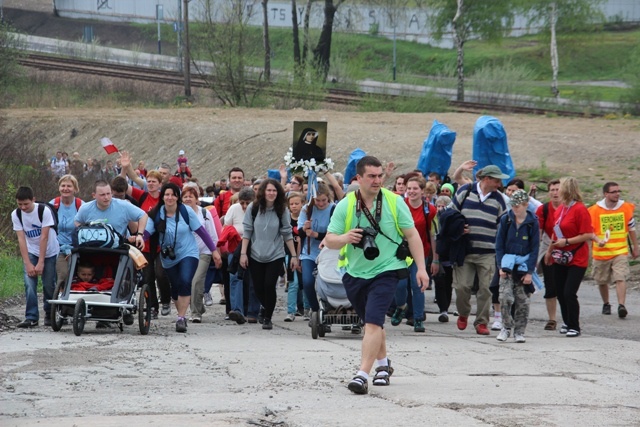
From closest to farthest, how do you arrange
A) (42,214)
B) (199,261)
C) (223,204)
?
(42,214) → (199,261) → (223,204)

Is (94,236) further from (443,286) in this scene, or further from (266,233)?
(443,286)

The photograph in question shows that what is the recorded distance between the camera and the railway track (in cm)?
4856

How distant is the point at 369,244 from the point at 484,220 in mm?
5085

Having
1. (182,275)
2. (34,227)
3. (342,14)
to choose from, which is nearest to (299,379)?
(182,275)

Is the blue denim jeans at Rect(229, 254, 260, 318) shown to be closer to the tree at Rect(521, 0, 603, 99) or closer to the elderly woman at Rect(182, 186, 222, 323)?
the elderly woman at Rect(182, 186, 222, 323)

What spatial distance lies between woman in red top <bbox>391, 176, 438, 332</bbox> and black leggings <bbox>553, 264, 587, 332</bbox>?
153 centimetres

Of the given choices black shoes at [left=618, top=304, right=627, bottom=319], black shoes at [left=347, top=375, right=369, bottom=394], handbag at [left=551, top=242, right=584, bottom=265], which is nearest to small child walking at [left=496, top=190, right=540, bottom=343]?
handbag at [left=551, top=242, right=584, bottom=265]

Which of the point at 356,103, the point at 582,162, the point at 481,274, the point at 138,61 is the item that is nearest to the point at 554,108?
the point at 356,103

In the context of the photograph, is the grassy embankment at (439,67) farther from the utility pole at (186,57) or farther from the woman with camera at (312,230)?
the woman with camera at (312,230)

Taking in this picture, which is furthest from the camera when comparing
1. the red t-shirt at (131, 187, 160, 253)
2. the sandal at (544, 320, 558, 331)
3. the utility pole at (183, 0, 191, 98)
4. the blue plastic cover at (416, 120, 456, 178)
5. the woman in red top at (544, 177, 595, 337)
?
the utility pole at (183, 0, 191, 98)

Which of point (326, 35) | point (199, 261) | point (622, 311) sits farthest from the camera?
point (326, 35)

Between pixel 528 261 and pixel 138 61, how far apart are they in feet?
203

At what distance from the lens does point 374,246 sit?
976cm

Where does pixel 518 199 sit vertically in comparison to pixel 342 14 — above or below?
below
